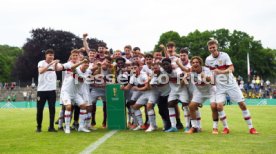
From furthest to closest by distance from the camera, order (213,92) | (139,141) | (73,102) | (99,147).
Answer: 1. (73,102)
2. (213,92)
3. (139,141)
4. (99,147)

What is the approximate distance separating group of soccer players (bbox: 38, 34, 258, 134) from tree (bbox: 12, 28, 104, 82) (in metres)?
61.1

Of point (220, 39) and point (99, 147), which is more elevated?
point (220, 39)

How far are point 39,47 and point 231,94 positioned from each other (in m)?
65.6

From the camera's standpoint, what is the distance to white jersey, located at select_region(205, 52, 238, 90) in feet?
33.7

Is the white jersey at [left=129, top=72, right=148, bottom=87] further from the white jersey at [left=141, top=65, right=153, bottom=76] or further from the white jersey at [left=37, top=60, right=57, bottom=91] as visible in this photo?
the white jersey at [left=37, top=60, right=57, bottom=91]

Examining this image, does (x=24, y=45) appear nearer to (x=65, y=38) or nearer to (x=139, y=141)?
(x=65, y=38)

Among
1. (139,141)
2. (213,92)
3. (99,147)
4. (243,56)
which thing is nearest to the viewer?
(99,147)

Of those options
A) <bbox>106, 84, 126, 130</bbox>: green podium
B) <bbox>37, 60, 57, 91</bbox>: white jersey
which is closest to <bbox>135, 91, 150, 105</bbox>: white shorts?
<bbox>106, 84, 126, 130</bbox>: green podium

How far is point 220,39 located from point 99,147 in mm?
88313

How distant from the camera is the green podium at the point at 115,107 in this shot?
12032 mm

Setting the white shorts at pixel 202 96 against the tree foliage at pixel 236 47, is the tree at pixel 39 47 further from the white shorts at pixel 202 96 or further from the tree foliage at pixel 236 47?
the white shorts at pixel 202 96

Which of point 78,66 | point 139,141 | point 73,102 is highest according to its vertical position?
point 78,66

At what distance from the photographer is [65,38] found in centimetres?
7338

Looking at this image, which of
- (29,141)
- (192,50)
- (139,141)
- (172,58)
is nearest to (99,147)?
(139,141)
